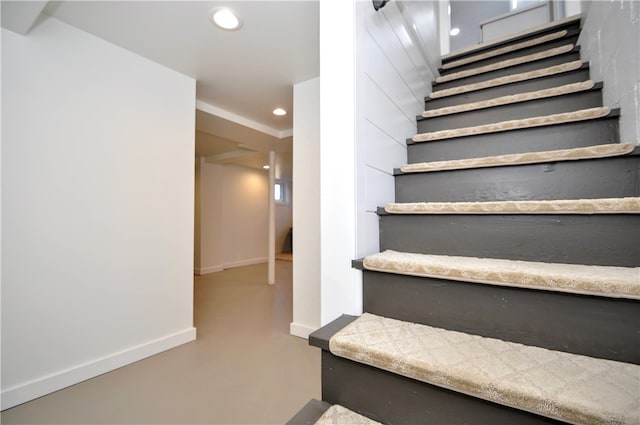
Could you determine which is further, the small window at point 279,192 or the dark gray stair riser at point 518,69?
the small window at point 279,192

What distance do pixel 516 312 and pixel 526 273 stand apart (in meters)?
0.12

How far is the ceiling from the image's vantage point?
1499 millimetres

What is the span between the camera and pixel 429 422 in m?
0.67

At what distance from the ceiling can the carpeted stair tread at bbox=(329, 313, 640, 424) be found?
1.69m

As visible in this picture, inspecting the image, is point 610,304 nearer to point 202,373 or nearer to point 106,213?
point 202,373

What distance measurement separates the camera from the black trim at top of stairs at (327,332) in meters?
0.80

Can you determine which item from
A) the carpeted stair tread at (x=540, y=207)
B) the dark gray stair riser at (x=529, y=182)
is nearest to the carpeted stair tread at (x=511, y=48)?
the dark gray stair riser at (x=529, y=182)

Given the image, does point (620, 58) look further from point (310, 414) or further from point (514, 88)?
point (310, 414)

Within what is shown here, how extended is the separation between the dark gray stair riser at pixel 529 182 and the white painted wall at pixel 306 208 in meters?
1.11

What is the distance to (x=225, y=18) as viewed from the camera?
1579 millimetres

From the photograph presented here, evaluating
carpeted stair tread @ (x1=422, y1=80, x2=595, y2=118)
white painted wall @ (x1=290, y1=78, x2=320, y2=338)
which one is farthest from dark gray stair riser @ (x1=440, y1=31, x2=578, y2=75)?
white painted wall @ (x1=290, y1=78, x2=320, y2=338)

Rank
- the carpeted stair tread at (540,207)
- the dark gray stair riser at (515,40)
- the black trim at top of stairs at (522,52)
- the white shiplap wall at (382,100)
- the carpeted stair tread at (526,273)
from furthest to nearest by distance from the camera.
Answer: the dark gray stair riser at (515,40), the black trim at top of stairs at (522,52), the white shiplap wall at (382,100), the carpeted stair tread at (540,207), the carpeted stair tread at (526,273)

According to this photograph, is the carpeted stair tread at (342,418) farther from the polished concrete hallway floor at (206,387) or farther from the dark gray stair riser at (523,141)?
the dark gray stair riser at (523,141)

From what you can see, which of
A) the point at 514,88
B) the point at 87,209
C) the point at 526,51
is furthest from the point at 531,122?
the point at 87,209
